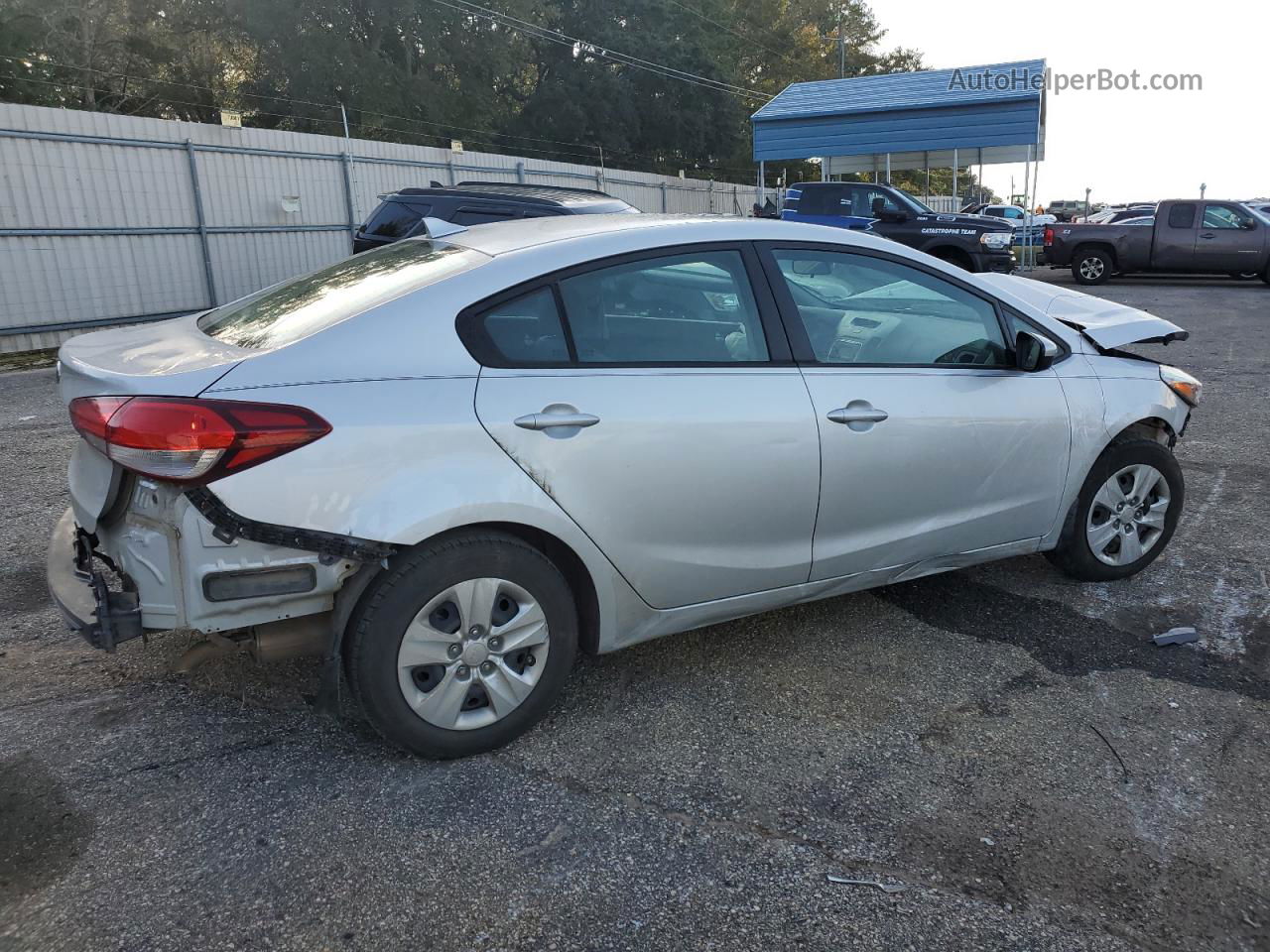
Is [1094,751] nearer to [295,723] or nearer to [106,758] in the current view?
[295,723]

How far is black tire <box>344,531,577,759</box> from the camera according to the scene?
271 centimetres

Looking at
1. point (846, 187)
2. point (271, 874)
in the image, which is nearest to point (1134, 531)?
point (271, 874)

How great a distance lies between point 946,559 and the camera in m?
3.80

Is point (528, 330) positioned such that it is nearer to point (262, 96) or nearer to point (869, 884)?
point (869, 884)

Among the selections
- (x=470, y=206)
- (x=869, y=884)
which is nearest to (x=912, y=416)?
(x=869, y=884)

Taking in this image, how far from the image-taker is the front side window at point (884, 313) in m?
3.50

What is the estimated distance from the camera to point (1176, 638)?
3.84m

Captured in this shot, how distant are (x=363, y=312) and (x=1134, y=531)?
3.37 meters

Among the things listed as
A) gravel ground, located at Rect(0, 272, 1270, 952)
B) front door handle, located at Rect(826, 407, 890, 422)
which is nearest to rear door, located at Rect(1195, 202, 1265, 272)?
gravel ground, located at Rect(0, 272, 1270, 952)

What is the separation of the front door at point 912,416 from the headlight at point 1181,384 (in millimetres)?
746

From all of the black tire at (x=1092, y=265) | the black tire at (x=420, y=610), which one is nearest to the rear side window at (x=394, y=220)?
the black tire at (x=420, y=610)

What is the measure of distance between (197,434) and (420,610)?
2.41ft

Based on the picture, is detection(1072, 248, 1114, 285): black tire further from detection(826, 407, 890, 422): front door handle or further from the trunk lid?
the trunk lid

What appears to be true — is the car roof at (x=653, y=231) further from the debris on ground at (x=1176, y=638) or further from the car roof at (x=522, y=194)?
the car roof at (x=522, y=194)
